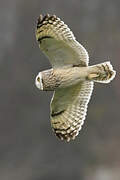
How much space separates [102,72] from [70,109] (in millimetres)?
747

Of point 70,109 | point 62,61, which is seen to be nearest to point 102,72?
point 62,61

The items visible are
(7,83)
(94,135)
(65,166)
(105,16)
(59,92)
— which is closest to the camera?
(59,92)

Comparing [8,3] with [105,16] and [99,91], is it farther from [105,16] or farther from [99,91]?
[99,91]

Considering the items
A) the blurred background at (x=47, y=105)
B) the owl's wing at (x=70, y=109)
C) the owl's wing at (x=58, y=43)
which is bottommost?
the blurred background at (x=47, y=105)

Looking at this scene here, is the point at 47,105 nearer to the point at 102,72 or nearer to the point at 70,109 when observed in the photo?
the point at 70,109

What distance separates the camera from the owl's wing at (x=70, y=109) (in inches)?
390

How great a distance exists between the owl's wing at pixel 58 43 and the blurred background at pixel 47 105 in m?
10.3

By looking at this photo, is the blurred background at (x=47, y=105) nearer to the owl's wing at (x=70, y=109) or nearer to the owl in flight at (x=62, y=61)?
the owl's wing at (x=70, y=109)

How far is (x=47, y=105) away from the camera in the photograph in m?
22.2

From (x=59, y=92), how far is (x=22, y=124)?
13.8 metres

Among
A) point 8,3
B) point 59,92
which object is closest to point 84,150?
point 8,3

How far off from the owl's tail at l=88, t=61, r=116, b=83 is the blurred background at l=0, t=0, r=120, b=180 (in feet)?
33.9

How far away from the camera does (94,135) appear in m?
22.2

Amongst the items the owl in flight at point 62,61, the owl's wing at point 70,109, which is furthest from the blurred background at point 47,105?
the owl in flight at point 62,61
